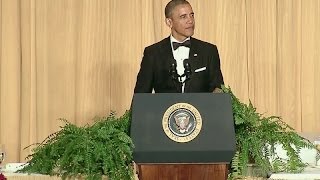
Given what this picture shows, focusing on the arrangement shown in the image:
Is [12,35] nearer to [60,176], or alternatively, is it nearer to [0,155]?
[0,155]

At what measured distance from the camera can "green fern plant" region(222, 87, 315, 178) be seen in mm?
3125

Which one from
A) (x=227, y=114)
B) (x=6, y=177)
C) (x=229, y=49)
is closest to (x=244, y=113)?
Answer: (x=227, y=114)

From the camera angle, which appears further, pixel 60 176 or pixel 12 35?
pixel 12 35

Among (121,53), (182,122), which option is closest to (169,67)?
(182,122)

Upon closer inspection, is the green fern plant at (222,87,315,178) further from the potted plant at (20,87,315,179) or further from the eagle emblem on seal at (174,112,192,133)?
the eagle emblem on seal at (174,112,192,133)

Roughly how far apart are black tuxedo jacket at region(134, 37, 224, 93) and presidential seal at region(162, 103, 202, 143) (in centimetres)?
73

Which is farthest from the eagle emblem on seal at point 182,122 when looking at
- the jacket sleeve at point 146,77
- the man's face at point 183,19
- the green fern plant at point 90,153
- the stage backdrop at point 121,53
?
the stage backdrop at point 121,53

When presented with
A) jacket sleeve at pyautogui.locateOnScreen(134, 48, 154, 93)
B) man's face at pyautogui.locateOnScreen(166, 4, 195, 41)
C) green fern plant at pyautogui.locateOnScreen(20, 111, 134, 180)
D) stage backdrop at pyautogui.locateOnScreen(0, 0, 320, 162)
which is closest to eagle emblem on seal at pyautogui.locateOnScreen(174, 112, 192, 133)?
green fern plant at pyautogui.locateOnScreen(20, 111, 134, 180)

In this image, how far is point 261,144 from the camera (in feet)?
10.4

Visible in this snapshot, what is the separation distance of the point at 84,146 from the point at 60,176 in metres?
0.20

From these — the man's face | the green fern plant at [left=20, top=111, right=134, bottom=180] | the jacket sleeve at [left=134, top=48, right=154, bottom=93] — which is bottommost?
the green fern plant at [left=20, top=111, right=134, bottom=180]

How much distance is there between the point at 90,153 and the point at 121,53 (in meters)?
2.96

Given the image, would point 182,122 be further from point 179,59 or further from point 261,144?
point 179,59

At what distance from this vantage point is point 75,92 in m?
6.12
